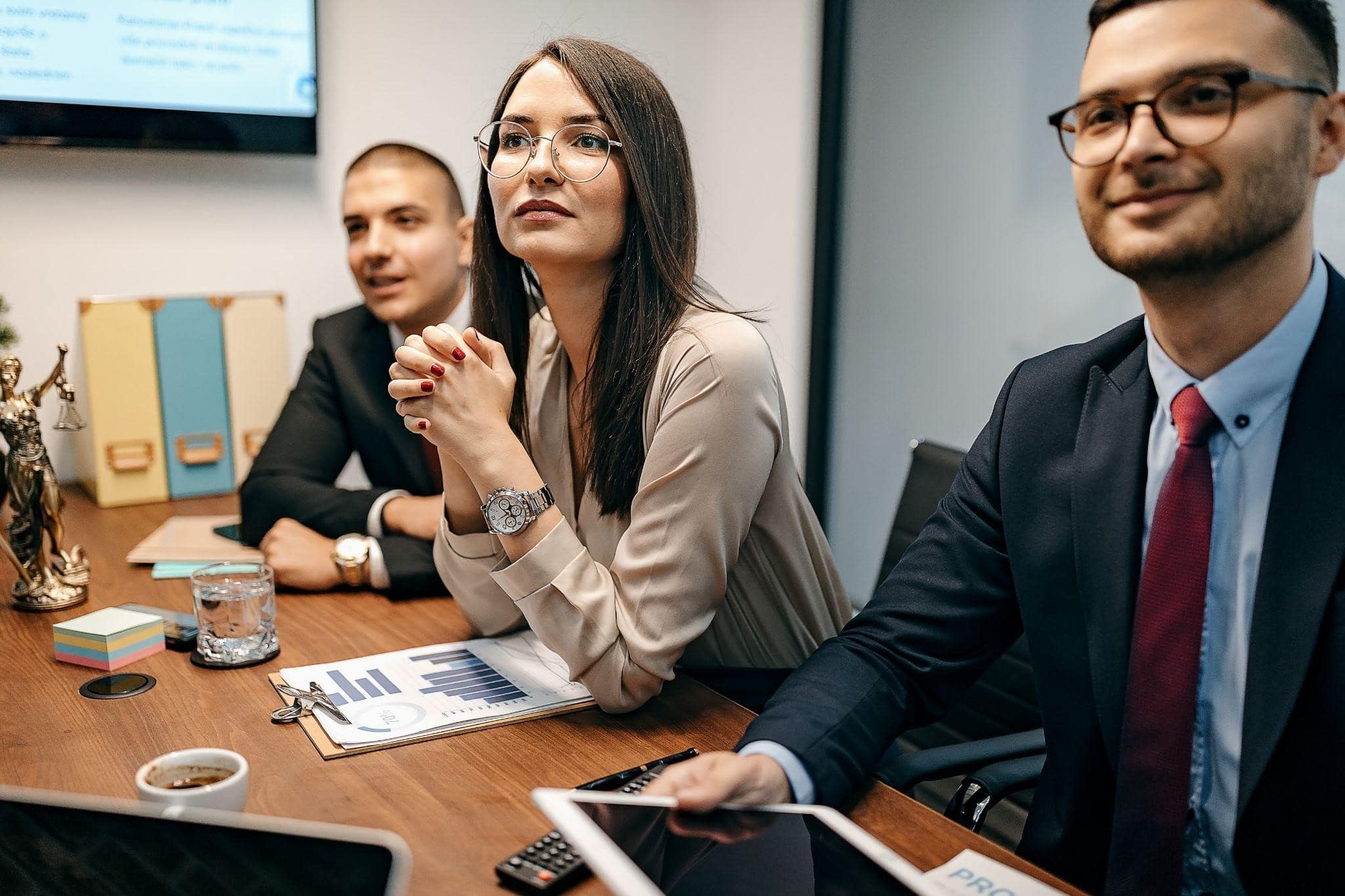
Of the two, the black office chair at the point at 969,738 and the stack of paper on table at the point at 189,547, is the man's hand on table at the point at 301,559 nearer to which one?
the stack of paper on table at the point at 189,547

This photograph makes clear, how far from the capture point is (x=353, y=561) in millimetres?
1636

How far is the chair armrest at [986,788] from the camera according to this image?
4.00 ft

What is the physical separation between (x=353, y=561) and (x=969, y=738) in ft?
3.29

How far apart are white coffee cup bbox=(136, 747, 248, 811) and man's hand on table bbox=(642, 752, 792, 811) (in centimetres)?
34

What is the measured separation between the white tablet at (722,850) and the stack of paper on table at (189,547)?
114cm

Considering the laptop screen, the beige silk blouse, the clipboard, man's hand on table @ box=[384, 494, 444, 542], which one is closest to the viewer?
the laptop screen

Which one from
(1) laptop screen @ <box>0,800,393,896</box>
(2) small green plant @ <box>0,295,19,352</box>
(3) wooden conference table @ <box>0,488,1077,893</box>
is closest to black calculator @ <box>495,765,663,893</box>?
(3) wooden conference table @ <box>0,488,1077,893</box>

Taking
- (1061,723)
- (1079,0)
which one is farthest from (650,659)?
(1079,0)

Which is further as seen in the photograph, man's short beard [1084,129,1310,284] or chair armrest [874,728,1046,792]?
chair armrest [874,728,1046,792]

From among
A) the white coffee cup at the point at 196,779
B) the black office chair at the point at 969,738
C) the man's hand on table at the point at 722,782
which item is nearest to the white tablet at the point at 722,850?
the man's hand on table at the point at 722,782

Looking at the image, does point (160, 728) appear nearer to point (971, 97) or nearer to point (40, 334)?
point (40, 334)

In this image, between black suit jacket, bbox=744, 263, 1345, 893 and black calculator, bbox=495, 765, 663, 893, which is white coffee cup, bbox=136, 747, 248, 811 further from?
black suit jacket, bbox=744, 263, 1345, 893

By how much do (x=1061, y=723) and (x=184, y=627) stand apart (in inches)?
42.9

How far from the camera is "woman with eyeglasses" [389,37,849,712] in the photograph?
1.21 m
